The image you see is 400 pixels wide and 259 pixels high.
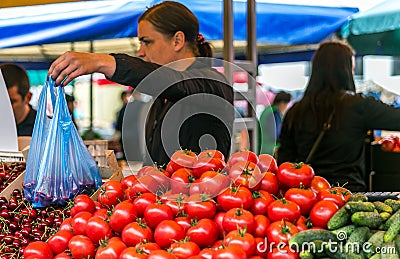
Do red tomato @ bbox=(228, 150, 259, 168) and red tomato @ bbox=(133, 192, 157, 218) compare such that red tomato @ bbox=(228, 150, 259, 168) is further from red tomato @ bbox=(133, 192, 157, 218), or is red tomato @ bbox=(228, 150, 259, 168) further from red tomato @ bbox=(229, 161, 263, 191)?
red tomato @ bbox=(133, 192, 157, 218)

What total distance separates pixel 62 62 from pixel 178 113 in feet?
2.34

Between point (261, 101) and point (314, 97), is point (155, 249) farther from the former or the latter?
point (261, 101)

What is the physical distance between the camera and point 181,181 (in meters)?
2.07

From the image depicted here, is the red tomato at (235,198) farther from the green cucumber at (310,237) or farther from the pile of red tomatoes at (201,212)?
the green cucumber at (310,237)

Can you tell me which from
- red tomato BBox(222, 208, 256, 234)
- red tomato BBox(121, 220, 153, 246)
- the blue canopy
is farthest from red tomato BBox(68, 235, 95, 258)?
the blue canopy

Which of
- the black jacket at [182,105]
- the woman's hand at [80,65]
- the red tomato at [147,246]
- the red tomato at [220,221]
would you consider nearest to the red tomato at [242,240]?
the red tomato at [220,221]

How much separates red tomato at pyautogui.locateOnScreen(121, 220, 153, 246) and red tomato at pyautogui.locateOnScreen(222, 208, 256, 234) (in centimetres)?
25

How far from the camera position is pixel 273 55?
305 inches

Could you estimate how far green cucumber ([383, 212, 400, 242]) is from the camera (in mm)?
1771

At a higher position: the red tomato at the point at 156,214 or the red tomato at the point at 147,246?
the red tomato at the point at 156,214

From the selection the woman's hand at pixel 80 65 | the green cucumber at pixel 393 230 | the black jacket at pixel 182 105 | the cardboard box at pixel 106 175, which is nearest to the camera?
the green cucumber at pixel 393 230

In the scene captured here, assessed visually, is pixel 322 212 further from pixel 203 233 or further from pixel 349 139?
pixel 349 139

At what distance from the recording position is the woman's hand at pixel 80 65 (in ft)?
7.54

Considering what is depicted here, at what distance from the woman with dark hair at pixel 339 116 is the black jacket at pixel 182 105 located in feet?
3.48
